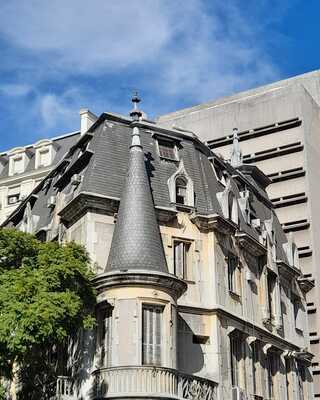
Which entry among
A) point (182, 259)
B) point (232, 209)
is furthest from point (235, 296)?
point (232, 209)

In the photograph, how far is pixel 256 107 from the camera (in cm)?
6194

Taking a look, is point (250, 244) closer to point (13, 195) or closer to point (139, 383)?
point (139, 383)

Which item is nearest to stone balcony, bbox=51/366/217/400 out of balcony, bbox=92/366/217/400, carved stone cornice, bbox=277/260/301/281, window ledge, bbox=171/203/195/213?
balcony, bbox=92/366/217/400

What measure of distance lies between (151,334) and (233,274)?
25.0 ft

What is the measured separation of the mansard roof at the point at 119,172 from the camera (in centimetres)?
3266

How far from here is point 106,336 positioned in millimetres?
29250

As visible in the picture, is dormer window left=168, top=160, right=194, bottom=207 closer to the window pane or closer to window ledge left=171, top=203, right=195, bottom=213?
window ledge left=171, top=203, right=195, bottom=213

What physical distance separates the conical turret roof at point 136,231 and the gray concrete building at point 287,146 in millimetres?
25141

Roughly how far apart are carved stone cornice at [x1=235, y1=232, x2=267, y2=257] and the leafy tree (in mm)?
8586

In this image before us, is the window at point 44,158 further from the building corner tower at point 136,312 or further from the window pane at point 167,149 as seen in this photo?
the building corner tower at point 136,312

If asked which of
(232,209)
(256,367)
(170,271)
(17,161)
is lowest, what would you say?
(256,367)

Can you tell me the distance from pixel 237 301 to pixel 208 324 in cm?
291

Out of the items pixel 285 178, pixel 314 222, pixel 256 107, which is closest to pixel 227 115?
pixel 256 107

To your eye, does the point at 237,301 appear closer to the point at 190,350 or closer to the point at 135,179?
the point at 190,350
